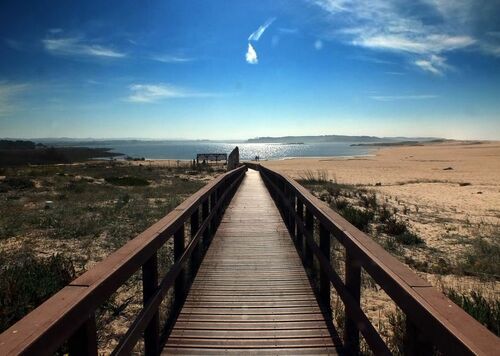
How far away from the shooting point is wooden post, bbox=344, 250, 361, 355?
9.50 ft

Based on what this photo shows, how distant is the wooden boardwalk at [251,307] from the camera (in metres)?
3.28

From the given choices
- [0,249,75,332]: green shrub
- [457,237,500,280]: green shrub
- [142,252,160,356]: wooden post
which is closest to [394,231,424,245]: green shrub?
[457,237,500,280]: green shrub

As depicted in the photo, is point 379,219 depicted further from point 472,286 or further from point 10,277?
point 10,277

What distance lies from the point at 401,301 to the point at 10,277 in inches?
195

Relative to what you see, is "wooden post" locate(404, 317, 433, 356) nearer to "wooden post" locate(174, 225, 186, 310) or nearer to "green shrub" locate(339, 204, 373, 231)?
"wooden post" locate(174, 225, 186, 310)

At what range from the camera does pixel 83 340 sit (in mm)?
1838

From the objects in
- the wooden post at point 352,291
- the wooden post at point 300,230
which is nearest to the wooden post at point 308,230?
the wooden post at point 300,230

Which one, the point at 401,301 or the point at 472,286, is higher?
the point at 401,301

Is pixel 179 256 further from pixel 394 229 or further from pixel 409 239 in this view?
pixel 394 229

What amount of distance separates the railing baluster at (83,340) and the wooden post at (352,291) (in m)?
1.83

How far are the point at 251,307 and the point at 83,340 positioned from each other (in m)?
2.44

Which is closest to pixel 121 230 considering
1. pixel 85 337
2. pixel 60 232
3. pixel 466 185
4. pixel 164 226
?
pixel 60 232

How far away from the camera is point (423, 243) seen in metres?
8.41

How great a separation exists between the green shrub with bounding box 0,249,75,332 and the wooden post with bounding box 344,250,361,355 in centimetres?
314
